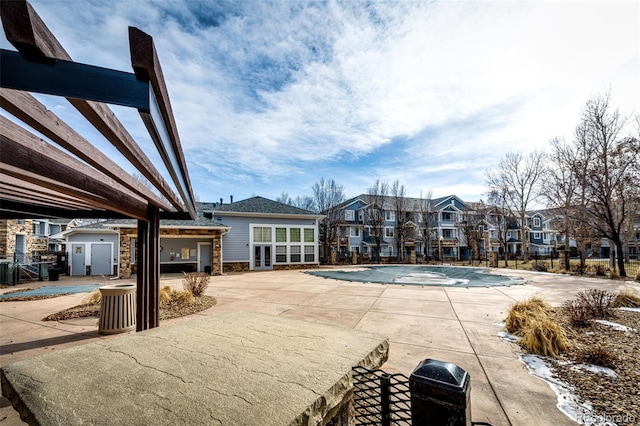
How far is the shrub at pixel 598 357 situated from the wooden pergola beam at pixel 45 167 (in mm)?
6099

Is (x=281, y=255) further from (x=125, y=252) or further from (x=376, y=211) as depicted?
(x=376, y=211)

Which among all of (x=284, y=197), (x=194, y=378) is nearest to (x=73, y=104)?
(x=194, y=378)

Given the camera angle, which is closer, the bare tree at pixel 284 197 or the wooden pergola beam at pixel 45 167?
the wooden pergola beam at pixel 45 167

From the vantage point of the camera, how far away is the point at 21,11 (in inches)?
39.4

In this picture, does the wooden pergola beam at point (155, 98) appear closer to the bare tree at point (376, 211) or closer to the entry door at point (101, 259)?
the entry door at point (101, 259)

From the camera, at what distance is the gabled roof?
60.5 feet

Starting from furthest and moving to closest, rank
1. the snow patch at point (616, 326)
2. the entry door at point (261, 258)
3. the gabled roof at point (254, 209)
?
the entry door at point (261, 258)
the gabled roof at point (254, 209)
the snow patch at point (616, 326)

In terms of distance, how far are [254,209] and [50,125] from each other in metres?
17.7

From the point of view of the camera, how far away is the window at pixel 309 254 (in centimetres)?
1992

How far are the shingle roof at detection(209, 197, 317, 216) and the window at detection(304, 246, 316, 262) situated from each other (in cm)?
247

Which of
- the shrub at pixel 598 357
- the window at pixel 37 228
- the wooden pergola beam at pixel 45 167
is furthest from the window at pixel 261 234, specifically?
the shrub at pixel 598 357

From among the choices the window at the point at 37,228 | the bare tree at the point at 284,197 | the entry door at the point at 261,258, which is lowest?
the entry door at the point at 261,258

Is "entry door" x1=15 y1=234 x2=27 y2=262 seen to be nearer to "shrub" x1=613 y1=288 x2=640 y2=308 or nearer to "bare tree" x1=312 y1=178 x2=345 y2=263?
"bare tree" x1=312 y1=178 x2=345 y2=263

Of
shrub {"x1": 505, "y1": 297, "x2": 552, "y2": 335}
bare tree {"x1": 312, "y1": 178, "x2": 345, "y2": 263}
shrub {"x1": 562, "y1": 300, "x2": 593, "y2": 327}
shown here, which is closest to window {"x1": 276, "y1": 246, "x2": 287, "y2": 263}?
bare tree {"x1": 312, "y1": 178, "x2": 345, "y2": 263}
